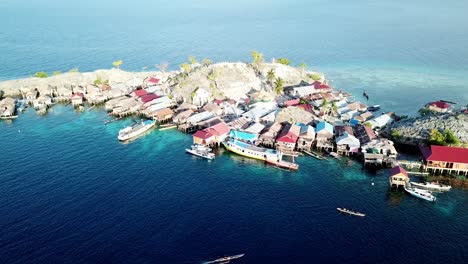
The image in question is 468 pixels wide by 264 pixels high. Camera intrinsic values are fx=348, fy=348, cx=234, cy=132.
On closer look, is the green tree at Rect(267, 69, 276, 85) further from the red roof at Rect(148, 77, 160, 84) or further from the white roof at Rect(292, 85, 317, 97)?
the red roof at Rect(148, 77, 160, 84)

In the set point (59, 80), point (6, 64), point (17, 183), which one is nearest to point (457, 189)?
point (17, 183)

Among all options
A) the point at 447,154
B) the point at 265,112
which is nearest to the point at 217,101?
the point at 265,112

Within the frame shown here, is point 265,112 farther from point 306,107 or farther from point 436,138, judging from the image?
point 436,138

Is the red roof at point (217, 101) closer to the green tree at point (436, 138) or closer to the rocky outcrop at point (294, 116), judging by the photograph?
the rocky outcrop at point (294, 116)

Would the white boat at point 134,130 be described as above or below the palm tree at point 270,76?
below

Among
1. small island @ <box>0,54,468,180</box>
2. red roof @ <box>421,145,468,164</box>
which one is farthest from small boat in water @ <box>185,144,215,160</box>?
red roof @ <box>421,145,468,164</box>

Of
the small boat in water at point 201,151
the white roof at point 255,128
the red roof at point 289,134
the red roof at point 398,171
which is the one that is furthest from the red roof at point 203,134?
the red roof at point 398,171
